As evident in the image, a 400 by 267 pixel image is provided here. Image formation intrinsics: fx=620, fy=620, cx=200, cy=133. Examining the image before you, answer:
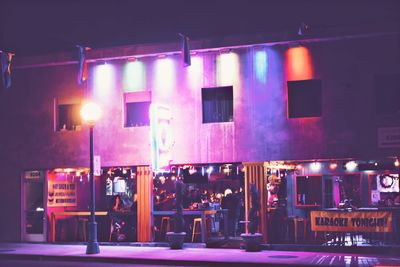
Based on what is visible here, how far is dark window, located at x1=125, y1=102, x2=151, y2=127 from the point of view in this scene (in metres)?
24.2

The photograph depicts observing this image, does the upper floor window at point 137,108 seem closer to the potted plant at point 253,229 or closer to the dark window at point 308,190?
the potted plant at point 253,229

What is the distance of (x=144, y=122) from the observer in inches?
952

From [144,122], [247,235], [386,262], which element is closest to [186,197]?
[144,122]

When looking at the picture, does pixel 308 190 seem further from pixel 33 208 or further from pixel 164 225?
pixel 33 208

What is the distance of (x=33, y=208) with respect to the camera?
1030 inches

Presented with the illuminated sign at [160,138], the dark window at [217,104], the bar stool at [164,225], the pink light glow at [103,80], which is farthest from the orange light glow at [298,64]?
the bar stool at [164,225]

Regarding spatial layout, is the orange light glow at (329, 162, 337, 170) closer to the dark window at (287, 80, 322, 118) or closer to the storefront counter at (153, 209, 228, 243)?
the dark window at (287, 80, 322, 118)

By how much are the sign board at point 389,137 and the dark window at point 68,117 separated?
11.8 meters

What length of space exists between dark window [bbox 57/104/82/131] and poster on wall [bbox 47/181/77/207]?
248 cm

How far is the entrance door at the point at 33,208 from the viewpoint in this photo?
25766 mm

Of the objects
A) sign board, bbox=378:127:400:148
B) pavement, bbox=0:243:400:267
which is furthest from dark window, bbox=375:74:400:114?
pavement, bbox=0:243:400:267

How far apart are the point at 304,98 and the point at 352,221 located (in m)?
4.60

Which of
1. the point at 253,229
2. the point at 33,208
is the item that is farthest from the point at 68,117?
the point at 253,229

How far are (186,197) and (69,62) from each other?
732 centimetres
